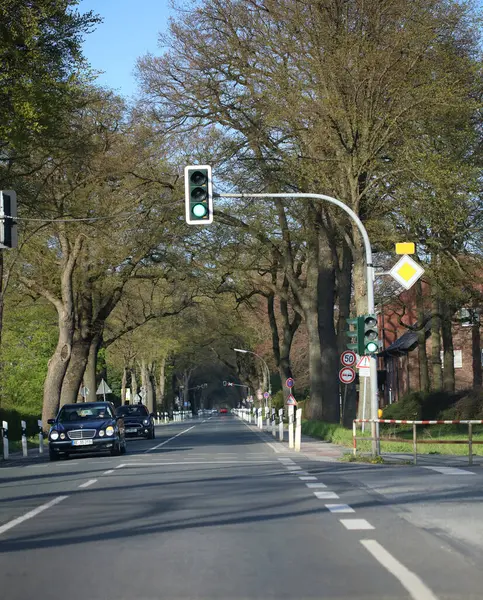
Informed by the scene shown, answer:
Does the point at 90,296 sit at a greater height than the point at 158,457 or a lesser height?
greater

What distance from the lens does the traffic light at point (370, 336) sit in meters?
23.5

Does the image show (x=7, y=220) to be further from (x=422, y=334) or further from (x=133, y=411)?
(x=422, y=334)

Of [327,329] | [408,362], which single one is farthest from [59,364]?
[408,362]

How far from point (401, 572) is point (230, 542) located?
234 centimetres

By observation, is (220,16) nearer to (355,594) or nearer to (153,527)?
(153,527)

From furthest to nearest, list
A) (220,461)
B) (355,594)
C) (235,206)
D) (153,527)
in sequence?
(235,206) → (220,461) → (153,527) → (355,594)

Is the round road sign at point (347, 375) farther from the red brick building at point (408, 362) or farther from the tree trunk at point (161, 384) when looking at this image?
the tree trunk at point (161, 384)

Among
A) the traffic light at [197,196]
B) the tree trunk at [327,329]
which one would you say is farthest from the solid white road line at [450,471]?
the tree trunk at [327,329]

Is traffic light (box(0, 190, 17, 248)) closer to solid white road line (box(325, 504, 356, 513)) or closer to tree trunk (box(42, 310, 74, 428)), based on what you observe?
solid white road line (box(325, 504, 356, 513))

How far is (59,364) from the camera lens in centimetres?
4350

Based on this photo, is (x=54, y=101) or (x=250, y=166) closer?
(x=54, y=101)

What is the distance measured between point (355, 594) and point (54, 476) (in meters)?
14.5

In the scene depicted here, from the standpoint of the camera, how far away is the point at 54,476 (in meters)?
21.0

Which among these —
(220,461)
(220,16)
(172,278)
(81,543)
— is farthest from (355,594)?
(172,278)
